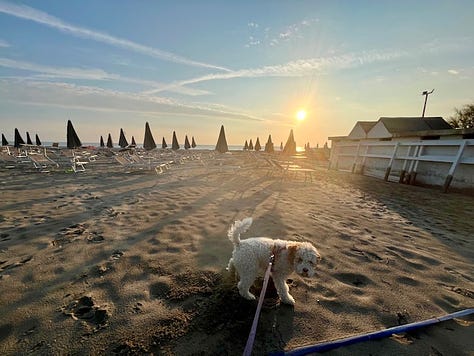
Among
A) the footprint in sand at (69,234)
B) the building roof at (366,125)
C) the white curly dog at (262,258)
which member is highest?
the building roof at (366,125)

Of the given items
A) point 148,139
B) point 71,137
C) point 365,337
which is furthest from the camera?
point 148,139

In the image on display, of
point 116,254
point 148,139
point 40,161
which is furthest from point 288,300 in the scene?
point 148,139

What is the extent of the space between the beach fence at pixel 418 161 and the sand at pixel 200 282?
5112mm

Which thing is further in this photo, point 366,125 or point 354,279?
point 366,125

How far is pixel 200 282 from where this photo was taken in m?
2.63

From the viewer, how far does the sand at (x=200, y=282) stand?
1.89 m

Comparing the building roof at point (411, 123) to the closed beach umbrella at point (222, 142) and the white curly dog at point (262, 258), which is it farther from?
the white curly dog at point (262, 258)

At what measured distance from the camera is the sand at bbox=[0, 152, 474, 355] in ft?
6.20

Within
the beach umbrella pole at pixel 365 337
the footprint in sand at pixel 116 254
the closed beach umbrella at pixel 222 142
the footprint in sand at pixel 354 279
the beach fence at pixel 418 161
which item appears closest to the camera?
the beach umbrella pole at pixel 365 337

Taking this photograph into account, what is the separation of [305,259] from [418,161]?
478 inches

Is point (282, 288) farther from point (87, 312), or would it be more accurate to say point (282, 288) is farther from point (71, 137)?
point (71, 137)

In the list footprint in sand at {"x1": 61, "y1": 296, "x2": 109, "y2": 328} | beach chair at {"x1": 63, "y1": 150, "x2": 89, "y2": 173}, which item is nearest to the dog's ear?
footprint in sand at {"x1": 61, "y1": 296, "x2": 109, "y2": 328}

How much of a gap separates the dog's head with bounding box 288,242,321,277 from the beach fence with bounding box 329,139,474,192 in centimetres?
1045

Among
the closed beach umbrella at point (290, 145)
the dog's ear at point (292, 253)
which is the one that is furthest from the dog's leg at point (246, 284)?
the closed beach umbrella at point (290, 145)
